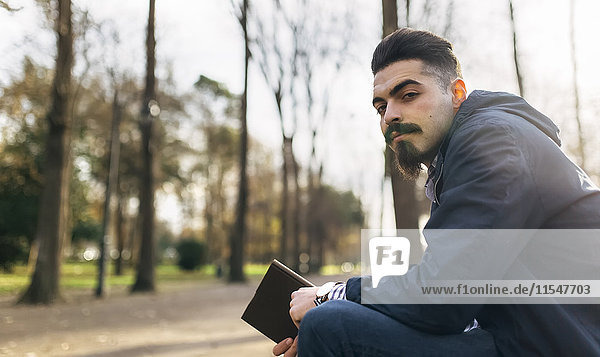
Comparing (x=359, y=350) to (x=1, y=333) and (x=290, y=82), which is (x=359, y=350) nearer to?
(x=1, y=333)

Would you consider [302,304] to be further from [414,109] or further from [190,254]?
[190,254]

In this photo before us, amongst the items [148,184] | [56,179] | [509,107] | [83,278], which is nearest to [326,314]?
[509,107]

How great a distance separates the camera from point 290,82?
2466 centimetres

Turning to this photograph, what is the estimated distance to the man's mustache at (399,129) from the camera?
2.06m

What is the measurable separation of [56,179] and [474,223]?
14.2 metres

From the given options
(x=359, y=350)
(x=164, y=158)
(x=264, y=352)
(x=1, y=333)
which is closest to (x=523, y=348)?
(x=359, y=350)

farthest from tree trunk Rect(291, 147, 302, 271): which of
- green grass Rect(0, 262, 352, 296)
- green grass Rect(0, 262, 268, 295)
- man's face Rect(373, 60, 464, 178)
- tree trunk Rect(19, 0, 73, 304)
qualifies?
man's face Rect(373, 60, 464, 178)

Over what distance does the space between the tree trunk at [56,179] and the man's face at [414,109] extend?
520 inches

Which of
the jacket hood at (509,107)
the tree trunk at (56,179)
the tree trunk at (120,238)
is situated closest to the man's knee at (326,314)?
the jacket hood at (509,107)

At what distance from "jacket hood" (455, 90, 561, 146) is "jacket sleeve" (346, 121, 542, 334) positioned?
207mm

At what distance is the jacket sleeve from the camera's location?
156 cm

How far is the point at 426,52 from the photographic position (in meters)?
2.05

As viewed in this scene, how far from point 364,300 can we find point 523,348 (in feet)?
1.66

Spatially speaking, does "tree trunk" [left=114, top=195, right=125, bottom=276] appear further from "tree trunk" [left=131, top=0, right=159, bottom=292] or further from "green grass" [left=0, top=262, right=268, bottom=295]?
"tree trunk" [left=131, top=0, right=159, bottom=292]
